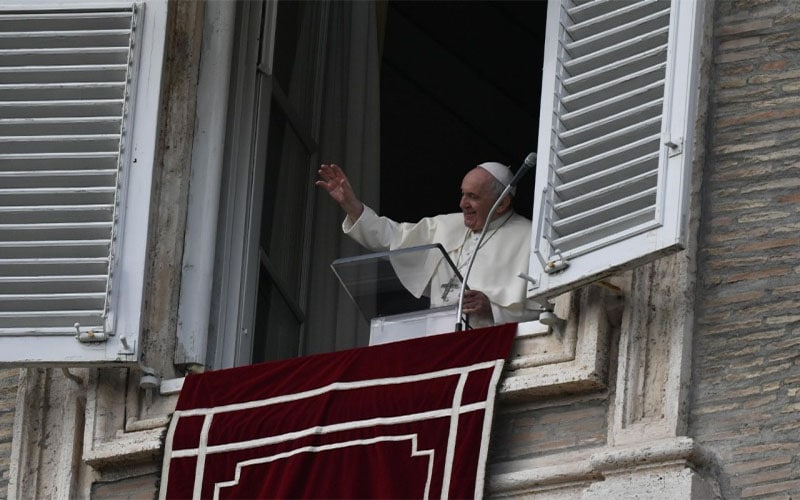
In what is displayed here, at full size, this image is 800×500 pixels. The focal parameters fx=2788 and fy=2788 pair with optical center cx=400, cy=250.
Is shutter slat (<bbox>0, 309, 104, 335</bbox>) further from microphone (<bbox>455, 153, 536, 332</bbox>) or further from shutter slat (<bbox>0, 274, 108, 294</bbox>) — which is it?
microphone (<bbox>455, 153, 536, 332</bbox>)

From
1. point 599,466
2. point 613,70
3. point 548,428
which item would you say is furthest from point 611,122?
point 599,466

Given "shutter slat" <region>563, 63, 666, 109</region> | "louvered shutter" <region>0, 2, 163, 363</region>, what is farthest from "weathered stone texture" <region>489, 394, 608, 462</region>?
"louvered shutter" <region>0, 2, 163, 363</region>

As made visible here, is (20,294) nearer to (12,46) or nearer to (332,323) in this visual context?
(12,46)

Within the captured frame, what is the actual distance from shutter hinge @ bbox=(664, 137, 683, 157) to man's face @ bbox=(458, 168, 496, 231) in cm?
138

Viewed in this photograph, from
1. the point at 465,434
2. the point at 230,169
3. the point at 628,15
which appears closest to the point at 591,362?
the point at 465,434

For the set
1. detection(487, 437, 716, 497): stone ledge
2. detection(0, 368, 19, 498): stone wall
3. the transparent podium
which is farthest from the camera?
detection(0, 368, 19, 498): stone wall

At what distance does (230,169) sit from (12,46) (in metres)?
0.82

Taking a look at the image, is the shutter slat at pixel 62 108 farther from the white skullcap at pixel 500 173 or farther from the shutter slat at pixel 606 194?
the shutter slat at pixel 606 194

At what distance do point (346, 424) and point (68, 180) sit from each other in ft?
4.24

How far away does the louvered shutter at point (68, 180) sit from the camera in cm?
866

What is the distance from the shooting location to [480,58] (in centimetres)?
1302

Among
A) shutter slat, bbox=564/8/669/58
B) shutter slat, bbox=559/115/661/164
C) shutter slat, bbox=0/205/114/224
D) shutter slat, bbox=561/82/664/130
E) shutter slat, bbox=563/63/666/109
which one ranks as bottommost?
shutter slat, bbox=0/205/114/224

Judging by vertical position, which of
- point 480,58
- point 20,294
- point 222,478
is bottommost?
point 222,478

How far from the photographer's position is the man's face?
9250 mm
